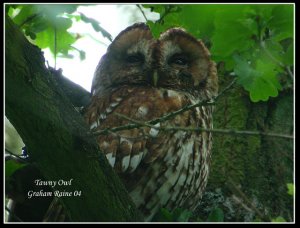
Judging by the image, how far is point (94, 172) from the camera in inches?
83.9

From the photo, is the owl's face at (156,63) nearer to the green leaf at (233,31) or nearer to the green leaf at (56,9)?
the green leaf at (56,9)

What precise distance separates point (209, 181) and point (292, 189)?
133 cm

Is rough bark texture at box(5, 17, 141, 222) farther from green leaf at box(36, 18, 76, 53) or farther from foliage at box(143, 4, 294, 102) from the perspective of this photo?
foliage at box(143, 4, 294, 102)

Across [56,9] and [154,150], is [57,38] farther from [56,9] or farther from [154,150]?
[154,150]

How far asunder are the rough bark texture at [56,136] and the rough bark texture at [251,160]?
978 mm

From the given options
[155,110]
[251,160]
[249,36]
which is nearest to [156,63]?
[155,110]

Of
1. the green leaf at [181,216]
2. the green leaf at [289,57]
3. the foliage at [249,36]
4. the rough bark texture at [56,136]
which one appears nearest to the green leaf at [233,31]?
the foliage at [249,36]

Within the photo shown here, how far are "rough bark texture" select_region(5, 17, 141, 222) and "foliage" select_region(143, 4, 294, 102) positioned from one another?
0.51 m

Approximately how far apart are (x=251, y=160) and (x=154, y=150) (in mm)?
731

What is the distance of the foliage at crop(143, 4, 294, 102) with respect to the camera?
1.80 meters

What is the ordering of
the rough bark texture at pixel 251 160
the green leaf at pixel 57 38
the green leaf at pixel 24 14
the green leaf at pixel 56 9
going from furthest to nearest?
the rough bark texture at pixel 251 160 → the green leaf at pixel 57 38 → the green leaf at pixel 24 14 → the green leaf at pixel 56 9

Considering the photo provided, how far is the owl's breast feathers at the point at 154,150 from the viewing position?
271 cm

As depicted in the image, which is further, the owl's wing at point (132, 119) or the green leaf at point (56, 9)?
the owl's wing at point (132, 119)

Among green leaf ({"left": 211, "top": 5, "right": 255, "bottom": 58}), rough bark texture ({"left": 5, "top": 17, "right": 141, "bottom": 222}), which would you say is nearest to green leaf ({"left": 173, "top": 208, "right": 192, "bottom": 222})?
rough bark texture ({"left": 5, "top": 17, "right": 141, "bottom": 222})
